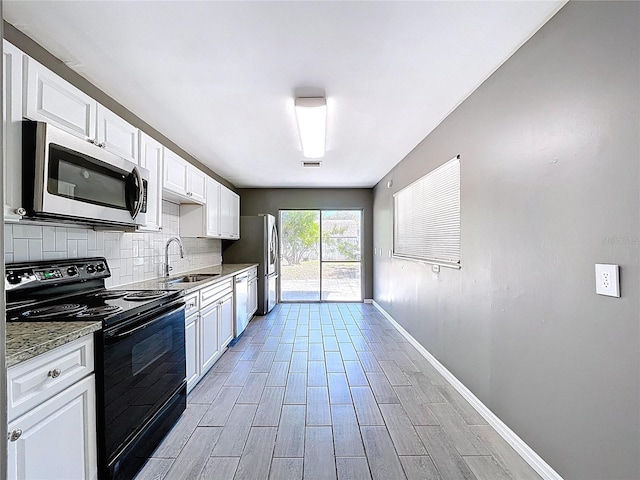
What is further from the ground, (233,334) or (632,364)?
(632,364)

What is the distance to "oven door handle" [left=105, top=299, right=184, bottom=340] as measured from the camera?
163 cm

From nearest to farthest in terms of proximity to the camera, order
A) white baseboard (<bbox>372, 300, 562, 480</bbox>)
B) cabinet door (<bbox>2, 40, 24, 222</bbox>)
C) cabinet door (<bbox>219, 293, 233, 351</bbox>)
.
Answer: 1. cabinet door (<bbox>2, 40, 24, 222</bbox>)
2. white baseboard (<bbox>372, 300, 562, 480</bbox>)
3. cabinet door (<bbox>219, 293, 233, 351</bbox>)

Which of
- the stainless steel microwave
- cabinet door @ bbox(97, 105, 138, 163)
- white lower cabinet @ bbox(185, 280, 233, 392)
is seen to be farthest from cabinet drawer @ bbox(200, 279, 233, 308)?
cabinet door @ bbox(97, 105, 138, 163)

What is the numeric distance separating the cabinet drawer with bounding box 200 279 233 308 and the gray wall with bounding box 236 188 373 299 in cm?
294

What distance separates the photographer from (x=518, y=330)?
6.60ft

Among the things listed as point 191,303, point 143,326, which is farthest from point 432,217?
point 143,326

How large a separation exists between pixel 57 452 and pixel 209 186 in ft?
11.0

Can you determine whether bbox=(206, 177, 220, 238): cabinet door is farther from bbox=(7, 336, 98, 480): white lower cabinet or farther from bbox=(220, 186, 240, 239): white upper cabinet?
bbox=(7, 336, 98, 480): white lower cabinet

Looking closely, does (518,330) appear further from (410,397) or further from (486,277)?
(410,397)

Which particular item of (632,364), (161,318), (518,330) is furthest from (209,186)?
(632,364)

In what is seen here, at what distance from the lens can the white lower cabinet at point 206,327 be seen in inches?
107

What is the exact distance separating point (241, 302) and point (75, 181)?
2.85m

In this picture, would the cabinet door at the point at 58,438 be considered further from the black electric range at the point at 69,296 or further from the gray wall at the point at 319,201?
the gray wall at the point at 319,201

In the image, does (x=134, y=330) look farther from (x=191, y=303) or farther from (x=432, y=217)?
(x=432, y=217)
